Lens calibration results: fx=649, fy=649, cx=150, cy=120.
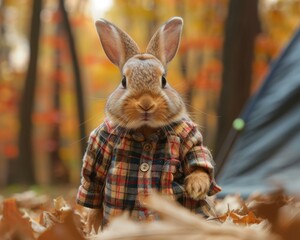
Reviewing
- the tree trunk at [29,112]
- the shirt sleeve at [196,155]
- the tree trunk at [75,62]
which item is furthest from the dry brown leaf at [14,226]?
the tree trunk at [29,112]

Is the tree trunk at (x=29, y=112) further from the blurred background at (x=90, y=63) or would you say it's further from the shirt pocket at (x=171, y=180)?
the shirt pocket at (x=171, y=180)

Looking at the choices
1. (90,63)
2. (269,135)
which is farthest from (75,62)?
(269,135)

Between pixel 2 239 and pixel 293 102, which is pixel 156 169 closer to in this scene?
pixel 2 239

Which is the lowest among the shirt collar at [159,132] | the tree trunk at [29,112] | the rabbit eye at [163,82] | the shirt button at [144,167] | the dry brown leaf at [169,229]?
the tree trunk at [29,112]

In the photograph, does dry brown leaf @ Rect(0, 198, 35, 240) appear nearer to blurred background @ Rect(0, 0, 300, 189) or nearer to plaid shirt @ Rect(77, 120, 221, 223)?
plaid shirt @ Rect(77, 120, 221, 223)

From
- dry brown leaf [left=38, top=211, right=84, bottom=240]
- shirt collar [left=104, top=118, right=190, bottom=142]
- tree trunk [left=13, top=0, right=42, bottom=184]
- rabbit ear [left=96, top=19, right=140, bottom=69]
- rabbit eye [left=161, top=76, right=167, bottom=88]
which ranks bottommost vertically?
tree trunk [left=13, top=0, right=42, bottom=184]

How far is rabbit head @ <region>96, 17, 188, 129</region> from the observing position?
1.74 meters

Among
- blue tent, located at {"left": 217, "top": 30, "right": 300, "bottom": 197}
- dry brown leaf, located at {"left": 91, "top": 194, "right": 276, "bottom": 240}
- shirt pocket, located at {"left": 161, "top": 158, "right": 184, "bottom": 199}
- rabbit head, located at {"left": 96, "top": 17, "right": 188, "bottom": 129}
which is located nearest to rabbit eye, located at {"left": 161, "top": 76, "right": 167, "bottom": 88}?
rabbit head, located at {"left": 96, "top": 17, "right": 188, "bottom": 129}

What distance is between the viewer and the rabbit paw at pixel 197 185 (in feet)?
5.74

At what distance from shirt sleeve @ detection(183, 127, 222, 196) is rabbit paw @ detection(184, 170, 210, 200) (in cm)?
3

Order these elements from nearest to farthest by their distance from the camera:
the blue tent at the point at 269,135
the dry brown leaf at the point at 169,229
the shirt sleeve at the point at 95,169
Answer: the dry brown leaf at the point at 169,229, the shirt sleeve at the point at 95,169, the blue tent at the point at 269,135

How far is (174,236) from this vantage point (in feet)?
3.31

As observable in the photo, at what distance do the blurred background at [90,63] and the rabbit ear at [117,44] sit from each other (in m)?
0.21

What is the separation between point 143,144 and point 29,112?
9017mm
